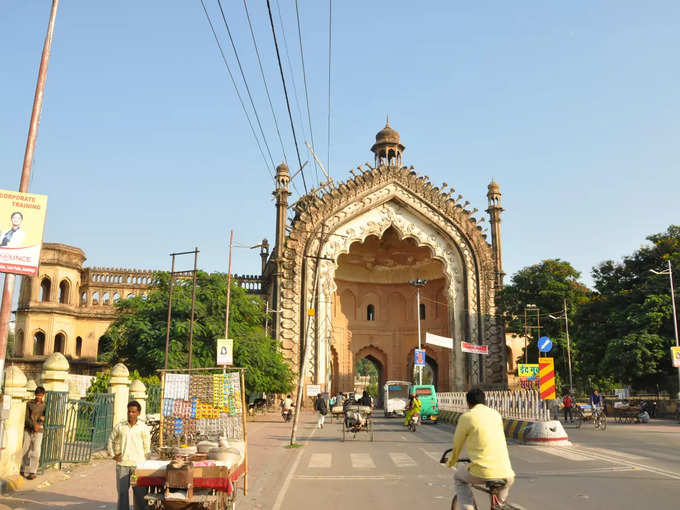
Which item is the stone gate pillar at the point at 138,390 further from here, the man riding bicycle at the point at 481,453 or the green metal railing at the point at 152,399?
the man riding bicycle at the point at 481,453

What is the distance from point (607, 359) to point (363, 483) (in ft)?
83.9

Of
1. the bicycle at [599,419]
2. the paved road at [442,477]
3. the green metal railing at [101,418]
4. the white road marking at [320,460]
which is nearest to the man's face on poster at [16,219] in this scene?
the paved road at [442,477]

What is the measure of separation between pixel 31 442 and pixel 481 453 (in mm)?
8615

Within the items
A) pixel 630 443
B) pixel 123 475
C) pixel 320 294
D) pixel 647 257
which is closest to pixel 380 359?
pixel 320 294

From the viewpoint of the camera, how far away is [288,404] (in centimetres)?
2973

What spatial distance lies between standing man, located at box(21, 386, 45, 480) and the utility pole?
1203 mm

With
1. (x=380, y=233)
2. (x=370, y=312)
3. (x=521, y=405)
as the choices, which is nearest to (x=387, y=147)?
(x=380, y=233)

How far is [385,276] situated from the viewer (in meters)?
48.4

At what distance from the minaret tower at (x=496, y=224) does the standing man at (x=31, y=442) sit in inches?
1358

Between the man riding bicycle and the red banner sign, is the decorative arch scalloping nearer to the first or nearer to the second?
the red banner sign

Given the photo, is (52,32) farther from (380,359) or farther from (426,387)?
(380,359)

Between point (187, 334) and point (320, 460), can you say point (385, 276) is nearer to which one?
point (187, 334)

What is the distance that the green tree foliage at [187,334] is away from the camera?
2795 cm

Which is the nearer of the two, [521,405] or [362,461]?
[362,461]
